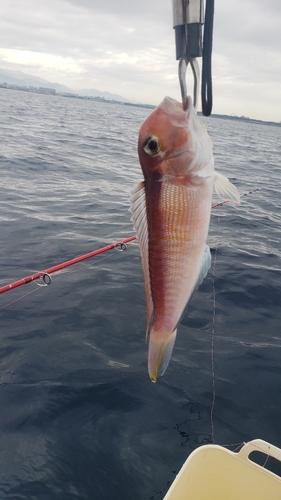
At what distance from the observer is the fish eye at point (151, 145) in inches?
64.3

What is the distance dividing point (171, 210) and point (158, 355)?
0.69 m

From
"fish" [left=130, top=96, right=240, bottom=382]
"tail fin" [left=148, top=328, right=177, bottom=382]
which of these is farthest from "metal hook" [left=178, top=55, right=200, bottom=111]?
"tail fin" [left=148, top=328, right=177, bottom=382]

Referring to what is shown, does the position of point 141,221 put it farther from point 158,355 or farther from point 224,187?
point 158,355

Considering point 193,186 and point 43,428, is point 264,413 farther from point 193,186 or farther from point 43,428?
point 193,186

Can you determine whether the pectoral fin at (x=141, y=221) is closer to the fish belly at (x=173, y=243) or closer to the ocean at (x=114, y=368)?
the fish belly at (x=173, y=243)

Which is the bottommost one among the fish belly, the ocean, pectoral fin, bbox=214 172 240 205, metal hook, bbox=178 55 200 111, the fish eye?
the ocean

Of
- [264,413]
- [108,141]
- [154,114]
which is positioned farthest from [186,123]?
[108,141]

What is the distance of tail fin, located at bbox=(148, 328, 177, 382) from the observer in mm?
1773

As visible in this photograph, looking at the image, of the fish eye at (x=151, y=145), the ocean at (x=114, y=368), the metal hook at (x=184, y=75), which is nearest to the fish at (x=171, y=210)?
the fish eye at (x=151, y=145)

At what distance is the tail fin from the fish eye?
858mm

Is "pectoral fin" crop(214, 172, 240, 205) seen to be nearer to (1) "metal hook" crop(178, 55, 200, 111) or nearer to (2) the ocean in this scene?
(1) "metal hook" crop(178, 55, 200, 111)

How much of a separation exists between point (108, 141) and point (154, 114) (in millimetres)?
30738

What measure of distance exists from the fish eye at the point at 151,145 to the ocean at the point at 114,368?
11.7 feet

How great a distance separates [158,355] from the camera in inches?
70.1
